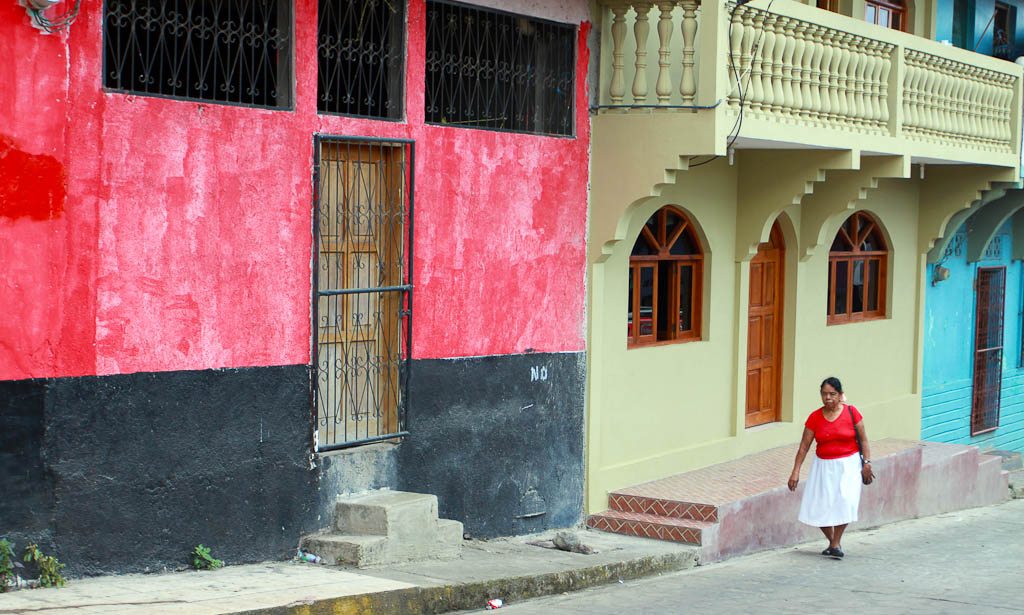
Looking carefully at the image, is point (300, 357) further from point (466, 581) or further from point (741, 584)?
point (741, 584)

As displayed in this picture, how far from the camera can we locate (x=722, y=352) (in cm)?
1229

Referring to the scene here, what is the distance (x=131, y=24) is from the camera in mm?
7172

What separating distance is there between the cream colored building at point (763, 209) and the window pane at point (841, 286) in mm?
29

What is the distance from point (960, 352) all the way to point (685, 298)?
6692 millimetres

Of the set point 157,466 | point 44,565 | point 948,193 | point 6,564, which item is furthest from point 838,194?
point 6,564

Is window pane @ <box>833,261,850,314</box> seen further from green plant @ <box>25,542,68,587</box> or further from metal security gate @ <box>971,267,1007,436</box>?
green plant @ <box>25,542,68,587</box>

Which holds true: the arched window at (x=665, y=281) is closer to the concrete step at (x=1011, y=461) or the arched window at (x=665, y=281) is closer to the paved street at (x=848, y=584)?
the paved street at (x=848, y=584)

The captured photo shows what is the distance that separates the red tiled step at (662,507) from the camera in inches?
400

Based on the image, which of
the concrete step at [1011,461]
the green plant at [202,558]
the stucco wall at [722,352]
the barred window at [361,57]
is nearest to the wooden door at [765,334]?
the stucco wall at [722,352]

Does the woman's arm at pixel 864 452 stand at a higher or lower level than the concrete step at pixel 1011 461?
higher

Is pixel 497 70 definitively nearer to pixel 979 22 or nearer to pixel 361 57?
pixel 361 57

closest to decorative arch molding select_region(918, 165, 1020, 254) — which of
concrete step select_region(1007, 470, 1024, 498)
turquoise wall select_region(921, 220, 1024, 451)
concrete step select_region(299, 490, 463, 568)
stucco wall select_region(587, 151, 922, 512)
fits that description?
stucco wall select_region(587, 151, 922, 512)

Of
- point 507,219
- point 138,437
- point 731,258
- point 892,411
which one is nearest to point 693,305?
point 731,258

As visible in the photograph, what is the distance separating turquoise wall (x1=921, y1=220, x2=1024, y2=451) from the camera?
16375 millimetres
